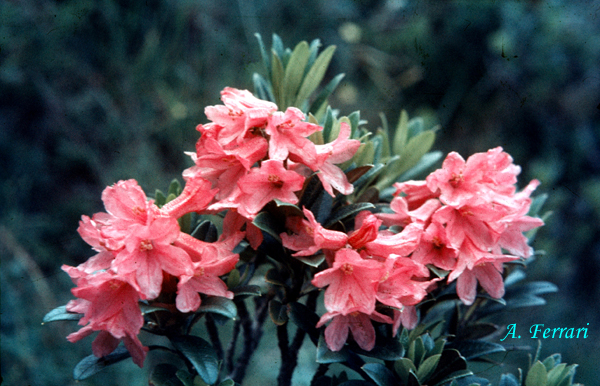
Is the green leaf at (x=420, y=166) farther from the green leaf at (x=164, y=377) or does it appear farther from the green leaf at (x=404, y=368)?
the green leaf at (x=164, y=377)

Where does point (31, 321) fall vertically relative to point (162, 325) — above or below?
below

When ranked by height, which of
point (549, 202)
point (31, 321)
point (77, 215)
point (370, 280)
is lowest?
point (31, 321)

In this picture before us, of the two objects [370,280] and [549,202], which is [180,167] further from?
[370,280]

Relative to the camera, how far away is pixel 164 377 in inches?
40.3

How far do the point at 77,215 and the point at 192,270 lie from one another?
3.07m

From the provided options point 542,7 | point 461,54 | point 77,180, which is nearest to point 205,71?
point 77,180

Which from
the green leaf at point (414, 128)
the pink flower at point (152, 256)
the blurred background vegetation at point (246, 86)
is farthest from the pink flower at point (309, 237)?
the blurred background vegetation at point (246, 86)

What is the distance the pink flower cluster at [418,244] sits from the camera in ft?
2.94

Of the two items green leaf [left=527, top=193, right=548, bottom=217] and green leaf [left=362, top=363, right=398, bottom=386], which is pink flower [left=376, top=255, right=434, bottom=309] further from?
green leaf [left=527, top=193, right=548, bottom=217]

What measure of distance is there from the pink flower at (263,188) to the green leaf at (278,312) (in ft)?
0.75

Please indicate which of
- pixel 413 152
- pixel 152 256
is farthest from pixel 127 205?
pixel 413 152

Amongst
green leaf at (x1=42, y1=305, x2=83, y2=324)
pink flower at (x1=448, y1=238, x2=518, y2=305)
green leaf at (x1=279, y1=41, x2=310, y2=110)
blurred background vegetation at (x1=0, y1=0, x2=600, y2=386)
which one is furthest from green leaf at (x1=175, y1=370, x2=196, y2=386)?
blurred background vegetation at (x1=0, y1=0, x2=600, y2=386)

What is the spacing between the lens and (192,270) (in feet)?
2.91

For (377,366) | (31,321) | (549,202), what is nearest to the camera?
(377,366)
